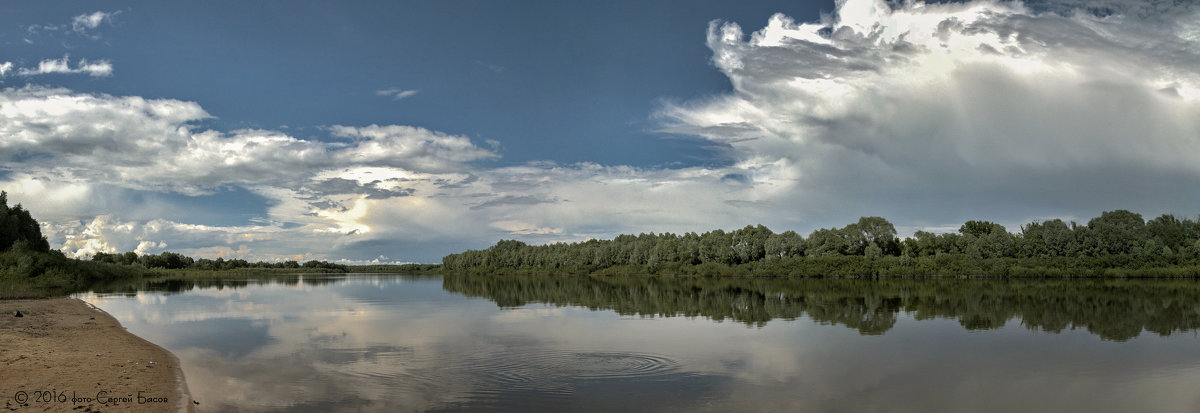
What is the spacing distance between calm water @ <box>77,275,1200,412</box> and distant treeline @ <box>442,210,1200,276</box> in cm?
6898

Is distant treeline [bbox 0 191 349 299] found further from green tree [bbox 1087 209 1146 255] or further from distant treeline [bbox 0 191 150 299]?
green tree [bbox 1087 209 1146 255]

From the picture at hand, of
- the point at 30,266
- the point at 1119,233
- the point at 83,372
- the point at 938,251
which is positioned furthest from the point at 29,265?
the point at 1119,233

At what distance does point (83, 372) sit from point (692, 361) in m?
16.0

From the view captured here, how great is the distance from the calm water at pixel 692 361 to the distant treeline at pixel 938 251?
69.0 meters

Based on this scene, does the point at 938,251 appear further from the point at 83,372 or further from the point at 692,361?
the point at 83,372

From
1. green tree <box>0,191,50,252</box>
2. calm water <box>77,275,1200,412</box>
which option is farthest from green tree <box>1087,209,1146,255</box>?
green tree <box>0,191,50,252</box>

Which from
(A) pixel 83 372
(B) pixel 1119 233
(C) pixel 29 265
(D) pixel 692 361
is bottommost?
(D) pixel 692 361

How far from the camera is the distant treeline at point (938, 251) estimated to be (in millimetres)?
92062

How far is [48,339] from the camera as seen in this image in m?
21.0

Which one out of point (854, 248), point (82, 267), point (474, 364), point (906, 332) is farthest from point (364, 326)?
point (854, 248)

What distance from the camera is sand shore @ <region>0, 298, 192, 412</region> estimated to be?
12.2 m

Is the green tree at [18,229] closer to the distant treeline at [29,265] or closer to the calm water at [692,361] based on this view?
the distant treeline at [29,265]

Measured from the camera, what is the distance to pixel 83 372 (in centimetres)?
1519

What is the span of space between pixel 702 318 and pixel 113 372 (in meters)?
25.3
